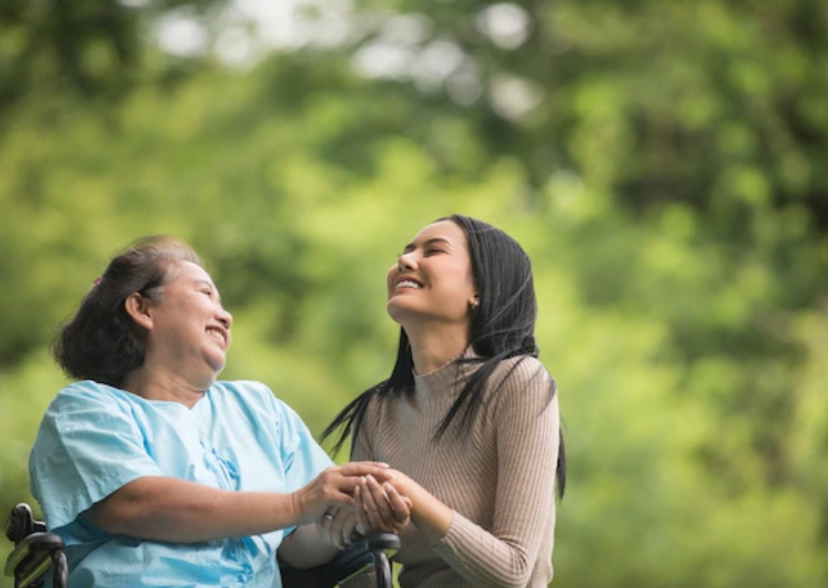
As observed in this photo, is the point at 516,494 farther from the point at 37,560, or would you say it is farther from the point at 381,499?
the point at 37,560

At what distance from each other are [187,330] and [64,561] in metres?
0.44

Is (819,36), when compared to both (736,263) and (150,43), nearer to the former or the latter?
(736,263)

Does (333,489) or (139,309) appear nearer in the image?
(333,489)

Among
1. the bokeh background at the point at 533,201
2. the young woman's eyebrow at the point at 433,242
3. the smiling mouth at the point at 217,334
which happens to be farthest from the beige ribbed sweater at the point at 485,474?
the bokeh background at the point at 533,201

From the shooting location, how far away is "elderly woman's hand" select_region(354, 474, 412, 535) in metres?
1.71

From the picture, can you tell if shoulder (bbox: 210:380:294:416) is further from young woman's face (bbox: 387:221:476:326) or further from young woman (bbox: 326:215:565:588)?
young woman's face (bbox: 387:221:476:326)

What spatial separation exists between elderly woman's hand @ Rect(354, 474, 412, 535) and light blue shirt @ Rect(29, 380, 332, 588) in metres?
0.26

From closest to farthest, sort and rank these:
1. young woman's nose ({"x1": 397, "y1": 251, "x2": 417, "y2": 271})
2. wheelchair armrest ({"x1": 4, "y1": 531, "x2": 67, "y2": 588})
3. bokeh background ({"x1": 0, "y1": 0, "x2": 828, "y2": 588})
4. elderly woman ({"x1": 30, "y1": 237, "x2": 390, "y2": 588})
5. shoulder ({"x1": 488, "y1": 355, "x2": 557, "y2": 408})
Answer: wheelchair armrest ({"x1": 4, "y1": 531, "x2": 67, "y2": 588})
elderly woman ({"x1": 30, "y1": 237, "x2": 390, "y2": 588})
shoulder ({"x1": 488, "y1": 355, "x2": 557, "y2": 408})
young woman's nose ({"x1": 397, "y1": 251, "x2": 417, "y2": 271})
bokeh background ({"x1": 0, "y1": 0, "x2": 828, "y2": 588})

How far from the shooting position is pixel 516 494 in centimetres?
184

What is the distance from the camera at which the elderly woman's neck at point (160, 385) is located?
1964mm

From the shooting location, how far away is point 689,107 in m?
7.91

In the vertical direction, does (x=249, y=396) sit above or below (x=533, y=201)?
below

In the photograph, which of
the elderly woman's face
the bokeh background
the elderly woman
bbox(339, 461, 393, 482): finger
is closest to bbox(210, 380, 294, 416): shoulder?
the elderly woman

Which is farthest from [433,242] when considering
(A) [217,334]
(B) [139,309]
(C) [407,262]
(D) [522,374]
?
(B) [139,309]
